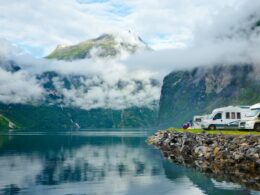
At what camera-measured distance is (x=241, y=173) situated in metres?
47.2

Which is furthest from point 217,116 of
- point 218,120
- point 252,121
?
point 252,121

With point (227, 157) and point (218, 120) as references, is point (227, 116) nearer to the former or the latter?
point (218, 120)

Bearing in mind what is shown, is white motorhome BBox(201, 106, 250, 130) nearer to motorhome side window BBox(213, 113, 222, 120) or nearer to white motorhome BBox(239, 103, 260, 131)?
motorhome side window BBox(213, 113, 222, 120)

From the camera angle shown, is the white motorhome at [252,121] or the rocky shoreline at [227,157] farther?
the white motorhome at [252,121]

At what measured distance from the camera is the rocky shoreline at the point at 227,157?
46028mm

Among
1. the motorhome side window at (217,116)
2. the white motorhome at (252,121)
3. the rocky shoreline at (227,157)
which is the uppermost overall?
the motorhome side window at (217,116)

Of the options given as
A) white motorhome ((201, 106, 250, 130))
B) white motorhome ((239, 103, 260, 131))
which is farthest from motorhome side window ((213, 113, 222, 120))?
white motorhome ((239, 103, 260, 131))

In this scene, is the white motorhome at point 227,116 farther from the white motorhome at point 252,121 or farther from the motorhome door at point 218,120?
the white motorhome at point 252,121

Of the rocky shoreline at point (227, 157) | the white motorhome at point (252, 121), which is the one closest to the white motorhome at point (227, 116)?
the rocky shoreline at point (227, 157)

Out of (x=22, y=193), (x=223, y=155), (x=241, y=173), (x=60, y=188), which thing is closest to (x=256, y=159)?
(x=241, y=173)

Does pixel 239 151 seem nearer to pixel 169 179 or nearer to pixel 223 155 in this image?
pixel 223 155

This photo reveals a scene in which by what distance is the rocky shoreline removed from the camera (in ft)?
151

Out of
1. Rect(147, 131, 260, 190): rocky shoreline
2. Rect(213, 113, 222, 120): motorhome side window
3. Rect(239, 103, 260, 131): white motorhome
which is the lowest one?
Rect(147, 131, 260, 190): rocky shoreline

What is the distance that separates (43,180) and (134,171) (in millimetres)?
13632
